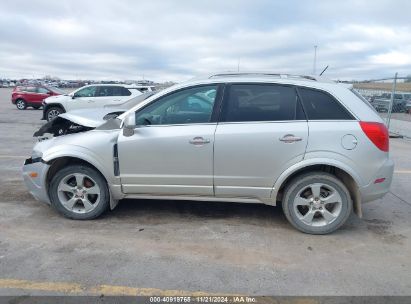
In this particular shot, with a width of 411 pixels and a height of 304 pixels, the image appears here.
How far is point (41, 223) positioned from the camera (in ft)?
14.4

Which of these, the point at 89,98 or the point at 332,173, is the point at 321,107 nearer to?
the point at 332,173

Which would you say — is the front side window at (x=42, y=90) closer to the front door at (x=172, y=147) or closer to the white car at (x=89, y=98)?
the white car at (x=89, y=98)

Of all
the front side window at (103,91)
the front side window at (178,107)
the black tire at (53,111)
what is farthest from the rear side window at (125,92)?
the front side window at (178,107)

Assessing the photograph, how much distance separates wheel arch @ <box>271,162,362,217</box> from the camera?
396 cm

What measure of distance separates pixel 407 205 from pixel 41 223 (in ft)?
16.1

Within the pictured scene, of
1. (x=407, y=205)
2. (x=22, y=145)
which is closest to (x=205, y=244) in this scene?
(x=407, y=205)


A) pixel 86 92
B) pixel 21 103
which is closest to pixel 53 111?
pixel 86 92

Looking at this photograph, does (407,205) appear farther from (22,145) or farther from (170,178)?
(22,145)

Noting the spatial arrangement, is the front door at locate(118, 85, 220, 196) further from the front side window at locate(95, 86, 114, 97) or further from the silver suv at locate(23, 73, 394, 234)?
the front side window at locate(95, 86, 114, 97)

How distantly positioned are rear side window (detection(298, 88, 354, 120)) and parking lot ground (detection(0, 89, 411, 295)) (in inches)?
52.9

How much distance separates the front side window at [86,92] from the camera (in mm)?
15930

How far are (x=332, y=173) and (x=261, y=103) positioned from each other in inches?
44.7

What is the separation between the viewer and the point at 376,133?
12.9 feet

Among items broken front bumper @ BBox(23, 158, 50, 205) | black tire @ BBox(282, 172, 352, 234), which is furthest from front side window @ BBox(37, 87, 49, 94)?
black tire @ BBox(282, 172, 352, 234)
